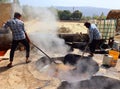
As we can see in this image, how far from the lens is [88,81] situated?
316 inches

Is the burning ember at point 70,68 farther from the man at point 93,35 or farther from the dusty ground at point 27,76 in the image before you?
the man at point 93,35

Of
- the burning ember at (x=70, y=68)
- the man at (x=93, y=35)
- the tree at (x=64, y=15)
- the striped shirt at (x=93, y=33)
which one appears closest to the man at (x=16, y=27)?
the burning ember at (x=70, y=68)

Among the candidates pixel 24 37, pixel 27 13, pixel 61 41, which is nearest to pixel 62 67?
pixel 24 37

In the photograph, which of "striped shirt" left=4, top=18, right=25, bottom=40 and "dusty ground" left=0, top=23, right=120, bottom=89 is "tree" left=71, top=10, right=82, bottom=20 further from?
"striped shirt" left=4, top=18, right=25, bottom=40

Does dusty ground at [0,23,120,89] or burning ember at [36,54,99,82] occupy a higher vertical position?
dusty ground at [0,23,120,89]

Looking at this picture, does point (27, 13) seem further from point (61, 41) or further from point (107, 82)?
point (107, 82)

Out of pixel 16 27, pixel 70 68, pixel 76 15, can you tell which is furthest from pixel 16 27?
pixel 76 15

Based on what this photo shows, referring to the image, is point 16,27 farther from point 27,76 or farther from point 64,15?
point 64,15

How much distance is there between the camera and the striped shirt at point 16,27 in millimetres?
9523

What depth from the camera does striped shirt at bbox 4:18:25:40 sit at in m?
9.52

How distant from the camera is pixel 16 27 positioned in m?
A: 9.60

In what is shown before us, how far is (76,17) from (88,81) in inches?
1028

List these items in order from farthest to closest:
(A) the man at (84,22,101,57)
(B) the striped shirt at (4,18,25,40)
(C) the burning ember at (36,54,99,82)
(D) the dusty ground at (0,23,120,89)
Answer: (A) the man at (84,22,101,57) → (C) the burning ember at (36,54,99,82) → (B) the striped shirt at (4,18,25,40) → (D) the dusty ground at (0,23,120,89)

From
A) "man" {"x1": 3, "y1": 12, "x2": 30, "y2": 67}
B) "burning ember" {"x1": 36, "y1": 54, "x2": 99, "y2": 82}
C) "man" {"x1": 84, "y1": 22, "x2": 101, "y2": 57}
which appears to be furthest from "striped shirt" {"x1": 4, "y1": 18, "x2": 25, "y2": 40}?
"man" {"x1": 84, "y1": 22, "x2": 101, "y2": 57}
